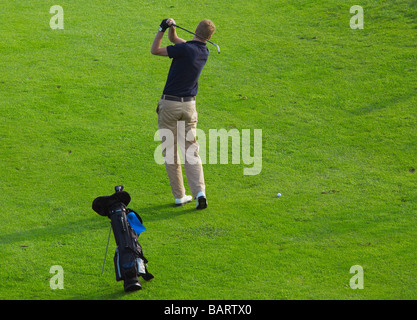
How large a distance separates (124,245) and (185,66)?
9.53ft

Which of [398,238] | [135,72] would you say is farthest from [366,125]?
[135,72]

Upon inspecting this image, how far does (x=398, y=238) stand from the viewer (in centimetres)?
795

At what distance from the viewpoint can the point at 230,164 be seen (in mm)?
10406

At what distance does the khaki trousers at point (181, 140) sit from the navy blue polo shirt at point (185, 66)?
0.18m

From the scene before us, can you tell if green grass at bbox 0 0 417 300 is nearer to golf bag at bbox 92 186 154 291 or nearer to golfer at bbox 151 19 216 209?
golf bag at bbox 92 186 154 291

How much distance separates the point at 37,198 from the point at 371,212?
4940 mm

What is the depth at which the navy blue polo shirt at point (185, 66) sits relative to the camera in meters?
8.41
